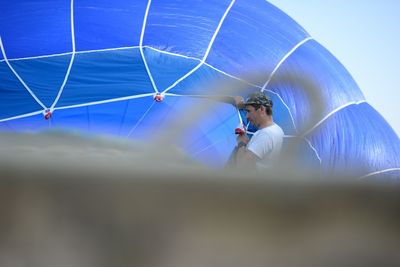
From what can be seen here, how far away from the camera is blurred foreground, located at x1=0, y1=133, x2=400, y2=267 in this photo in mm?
160

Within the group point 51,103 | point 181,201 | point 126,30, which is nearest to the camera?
point 181,201

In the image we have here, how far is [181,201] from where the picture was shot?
6.4 inches

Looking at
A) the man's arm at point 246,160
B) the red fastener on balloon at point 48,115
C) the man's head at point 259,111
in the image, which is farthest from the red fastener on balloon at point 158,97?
the man's arm at point 246,160

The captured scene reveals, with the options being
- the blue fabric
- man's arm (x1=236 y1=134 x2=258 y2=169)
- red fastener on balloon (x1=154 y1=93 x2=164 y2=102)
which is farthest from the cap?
red fastener on balloon (x1=154 y1=93 x2=164 y2=102)

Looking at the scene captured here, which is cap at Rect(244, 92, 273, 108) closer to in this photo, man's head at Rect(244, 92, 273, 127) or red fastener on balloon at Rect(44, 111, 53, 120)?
man's head at Rect(244, 92, 273, 127)

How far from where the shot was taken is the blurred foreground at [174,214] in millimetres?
160

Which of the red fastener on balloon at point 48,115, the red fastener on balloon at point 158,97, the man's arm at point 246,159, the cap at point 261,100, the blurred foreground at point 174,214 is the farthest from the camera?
the red fastener on balloon at point 158,97

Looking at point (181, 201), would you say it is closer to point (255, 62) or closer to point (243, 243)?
point (243, 243)

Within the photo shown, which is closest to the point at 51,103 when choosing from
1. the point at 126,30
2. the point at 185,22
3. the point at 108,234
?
the point at 126,30

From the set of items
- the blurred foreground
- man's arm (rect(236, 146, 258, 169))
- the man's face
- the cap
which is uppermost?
the man's face

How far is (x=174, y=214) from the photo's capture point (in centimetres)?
17

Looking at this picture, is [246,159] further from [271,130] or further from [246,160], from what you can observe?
[271,130]

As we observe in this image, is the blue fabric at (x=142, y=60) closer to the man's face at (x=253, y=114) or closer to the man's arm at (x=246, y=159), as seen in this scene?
the man's face at (x=253, y=114)

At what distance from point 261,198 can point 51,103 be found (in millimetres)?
2249
